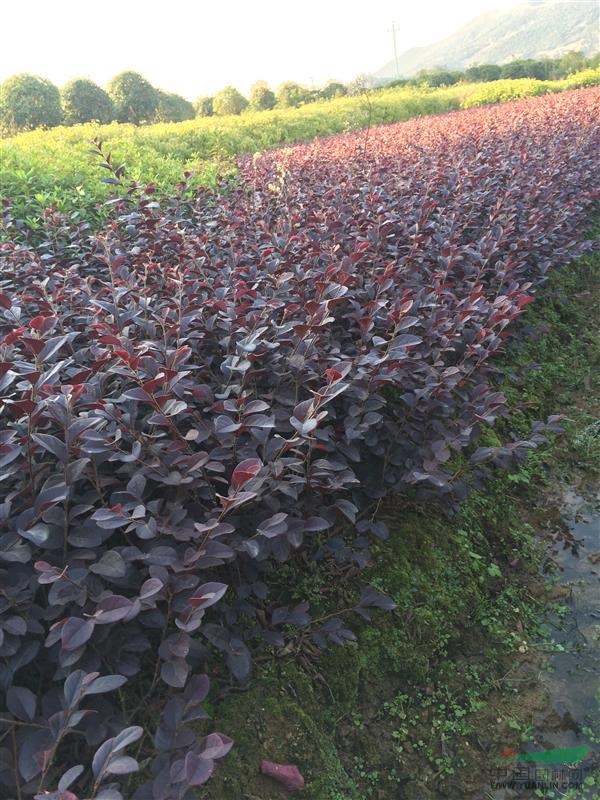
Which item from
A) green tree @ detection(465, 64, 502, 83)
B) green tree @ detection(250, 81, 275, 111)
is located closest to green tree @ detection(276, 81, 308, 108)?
green tree @ detection(250, 81, 275, 111)

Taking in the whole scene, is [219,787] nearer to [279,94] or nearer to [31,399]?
[31,399]

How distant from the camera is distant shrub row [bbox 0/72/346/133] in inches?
586

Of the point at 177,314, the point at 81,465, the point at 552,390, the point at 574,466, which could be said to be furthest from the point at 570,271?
the point at 81,465

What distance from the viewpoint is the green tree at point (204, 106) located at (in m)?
21.8

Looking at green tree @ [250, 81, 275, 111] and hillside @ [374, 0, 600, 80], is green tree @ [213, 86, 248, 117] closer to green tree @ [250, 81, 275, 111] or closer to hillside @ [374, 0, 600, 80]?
green tree @ [250, 81, 275, 111]

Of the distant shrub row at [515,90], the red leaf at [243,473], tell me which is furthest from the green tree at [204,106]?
the red leaf at [243,473]

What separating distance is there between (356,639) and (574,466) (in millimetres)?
1663

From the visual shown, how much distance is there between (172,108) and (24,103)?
217 inches

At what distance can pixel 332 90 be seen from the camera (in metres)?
24.5

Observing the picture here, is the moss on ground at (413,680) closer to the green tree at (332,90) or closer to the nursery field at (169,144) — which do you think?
the nursery field at (169,144)

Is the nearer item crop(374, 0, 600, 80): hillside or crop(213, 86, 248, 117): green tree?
crop(213, 86, 248, 117): green tree

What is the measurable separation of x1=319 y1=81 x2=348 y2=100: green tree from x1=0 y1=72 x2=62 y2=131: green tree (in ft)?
37.3

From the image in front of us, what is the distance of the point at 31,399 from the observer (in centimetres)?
126

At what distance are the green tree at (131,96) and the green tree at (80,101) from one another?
0.86 m
